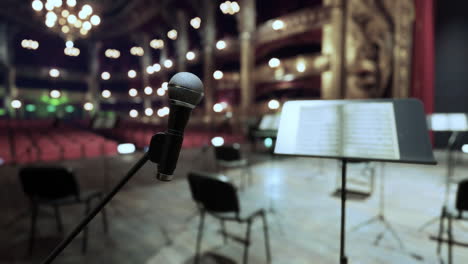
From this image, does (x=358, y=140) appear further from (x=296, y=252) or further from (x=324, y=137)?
(x=296, y=252)

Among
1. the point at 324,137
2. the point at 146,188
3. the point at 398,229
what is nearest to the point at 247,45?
the point at 146,188

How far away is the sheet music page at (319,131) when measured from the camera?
55.5 inches

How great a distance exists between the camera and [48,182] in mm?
2447

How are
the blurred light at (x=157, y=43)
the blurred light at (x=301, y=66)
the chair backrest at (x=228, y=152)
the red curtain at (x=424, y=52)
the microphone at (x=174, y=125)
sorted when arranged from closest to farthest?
the microphone at (x=174, y=125)
the blurred light at (x=157, y=43)
the chair backrest at (x=228, y=152)
the red curtain at (x=424, y=52)
the blurred light at (x=301, y=66)

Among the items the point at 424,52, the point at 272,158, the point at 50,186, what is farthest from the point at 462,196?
the point at 424,52

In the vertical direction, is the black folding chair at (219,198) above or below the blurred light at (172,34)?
below

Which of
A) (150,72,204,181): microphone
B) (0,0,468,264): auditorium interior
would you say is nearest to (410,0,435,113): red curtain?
(0,0,468,264): auditorium interior

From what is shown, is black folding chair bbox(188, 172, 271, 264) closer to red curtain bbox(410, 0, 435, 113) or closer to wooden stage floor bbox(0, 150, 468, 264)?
wooden stage floor bbox(0, 150, 468, 264)

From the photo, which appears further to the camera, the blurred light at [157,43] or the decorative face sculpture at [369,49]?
the decorative face sculpture at [369,49]

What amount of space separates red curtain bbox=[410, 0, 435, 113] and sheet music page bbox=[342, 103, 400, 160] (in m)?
8.80

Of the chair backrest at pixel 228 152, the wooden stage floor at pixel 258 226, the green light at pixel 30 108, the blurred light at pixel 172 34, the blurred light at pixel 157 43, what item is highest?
the green light at pixel 30 108

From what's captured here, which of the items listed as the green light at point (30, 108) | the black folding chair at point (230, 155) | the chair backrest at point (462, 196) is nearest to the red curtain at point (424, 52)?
the black folding chair at point (230, 155)

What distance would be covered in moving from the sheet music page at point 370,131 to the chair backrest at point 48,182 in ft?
7.88

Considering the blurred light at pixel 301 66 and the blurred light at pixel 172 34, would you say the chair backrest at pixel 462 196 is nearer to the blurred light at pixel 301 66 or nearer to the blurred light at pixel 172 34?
the blurred light at pixel 172 34
